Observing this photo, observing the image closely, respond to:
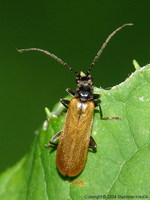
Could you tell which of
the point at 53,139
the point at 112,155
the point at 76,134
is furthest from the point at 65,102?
the point at 112,155

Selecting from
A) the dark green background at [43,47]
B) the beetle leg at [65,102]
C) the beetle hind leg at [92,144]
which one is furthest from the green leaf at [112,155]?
the dark green background at [43,47]

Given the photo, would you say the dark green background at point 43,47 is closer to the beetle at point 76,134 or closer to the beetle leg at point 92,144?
the beetle at point 76,134

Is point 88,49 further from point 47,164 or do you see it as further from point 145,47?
point 47,164

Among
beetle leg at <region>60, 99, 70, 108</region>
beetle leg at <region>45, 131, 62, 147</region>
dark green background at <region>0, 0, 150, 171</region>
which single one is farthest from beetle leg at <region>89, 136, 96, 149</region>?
dark green background at <region>0, 0, 150, 171</region>

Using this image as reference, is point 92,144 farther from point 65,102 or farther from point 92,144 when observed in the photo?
point 65,102

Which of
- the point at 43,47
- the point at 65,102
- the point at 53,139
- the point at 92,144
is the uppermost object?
the point at 43,47

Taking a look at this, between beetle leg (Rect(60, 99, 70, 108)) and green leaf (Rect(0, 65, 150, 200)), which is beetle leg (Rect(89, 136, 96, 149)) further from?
beetle leg (Rect(60, 99, 70, 108))
